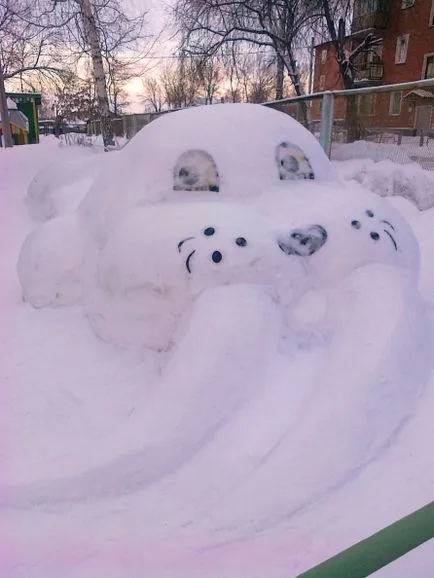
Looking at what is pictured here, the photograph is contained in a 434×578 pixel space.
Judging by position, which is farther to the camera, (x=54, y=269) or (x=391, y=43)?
(x=391, y=43)

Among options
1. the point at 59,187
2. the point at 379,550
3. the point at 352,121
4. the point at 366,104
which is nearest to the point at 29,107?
the point at 59,187

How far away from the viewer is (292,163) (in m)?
3.57

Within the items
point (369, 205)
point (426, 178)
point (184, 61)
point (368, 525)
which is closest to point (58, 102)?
point (184, 61)

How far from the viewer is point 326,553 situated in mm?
2090

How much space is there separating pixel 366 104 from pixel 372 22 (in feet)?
55.3

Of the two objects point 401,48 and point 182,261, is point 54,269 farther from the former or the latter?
point 401,48

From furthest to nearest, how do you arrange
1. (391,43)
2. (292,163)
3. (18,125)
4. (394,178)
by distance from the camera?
(391,43) → (18,125) → (394,178) → (292,163)

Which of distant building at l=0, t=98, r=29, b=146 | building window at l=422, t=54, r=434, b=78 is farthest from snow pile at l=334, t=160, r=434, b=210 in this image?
building window at l=422, t=54, r=434, b=78

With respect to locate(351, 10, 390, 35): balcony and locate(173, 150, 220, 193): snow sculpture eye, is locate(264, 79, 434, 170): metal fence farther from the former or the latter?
locate(351, 10, 390, 35): balcony

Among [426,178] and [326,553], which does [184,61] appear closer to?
[426,178]

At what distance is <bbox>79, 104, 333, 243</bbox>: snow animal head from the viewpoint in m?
3.39

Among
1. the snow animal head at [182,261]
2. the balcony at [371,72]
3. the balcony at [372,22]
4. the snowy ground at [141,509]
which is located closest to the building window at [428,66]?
the balcony at [371,72]

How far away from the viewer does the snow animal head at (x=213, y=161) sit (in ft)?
11.1

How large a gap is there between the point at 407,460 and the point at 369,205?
1.61 meters
